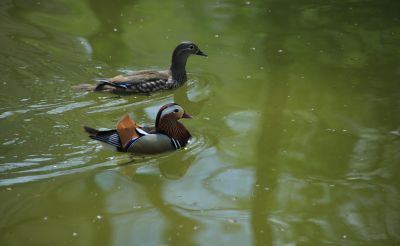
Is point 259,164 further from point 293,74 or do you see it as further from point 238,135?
point 293,74

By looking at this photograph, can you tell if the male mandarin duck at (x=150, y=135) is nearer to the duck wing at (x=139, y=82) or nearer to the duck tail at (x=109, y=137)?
the duck tail at (x=109, y=137)

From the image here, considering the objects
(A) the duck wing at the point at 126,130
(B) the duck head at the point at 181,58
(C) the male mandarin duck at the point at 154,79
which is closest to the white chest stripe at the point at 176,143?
(A) the duck wing at the point at 126,130

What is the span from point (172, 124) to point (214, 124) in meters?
0.60

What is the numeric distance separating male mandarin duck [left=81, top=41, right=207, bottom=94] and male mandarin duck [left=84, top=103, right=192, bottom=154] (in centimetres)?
129

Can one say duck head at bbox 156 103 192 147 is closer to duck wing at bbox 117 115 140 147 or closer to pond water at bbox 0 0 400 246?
pond water at bbox 0 0 400 246

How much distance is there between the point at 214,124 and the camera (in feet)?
22.5

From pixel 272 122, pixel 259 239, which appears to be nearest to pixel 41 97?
pixel 272 122

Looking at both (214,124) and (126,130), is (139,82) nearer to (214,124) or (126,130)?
(214,124)

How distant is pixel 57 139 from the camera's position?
6.37 metres

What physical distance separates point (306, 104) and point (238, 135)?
1089mm

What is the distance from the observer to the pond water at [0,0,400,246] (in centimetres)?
511

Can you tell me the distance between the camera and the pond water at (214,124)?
5105 mm

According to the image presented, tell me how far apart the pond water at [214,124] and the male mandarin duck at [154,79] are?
10 centimetres

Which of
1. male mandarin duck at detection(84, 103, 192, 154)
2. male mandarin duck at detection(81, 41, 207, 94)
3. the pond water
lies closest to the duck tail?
male mandarin duck at detection(84, 103, 192, 154)
